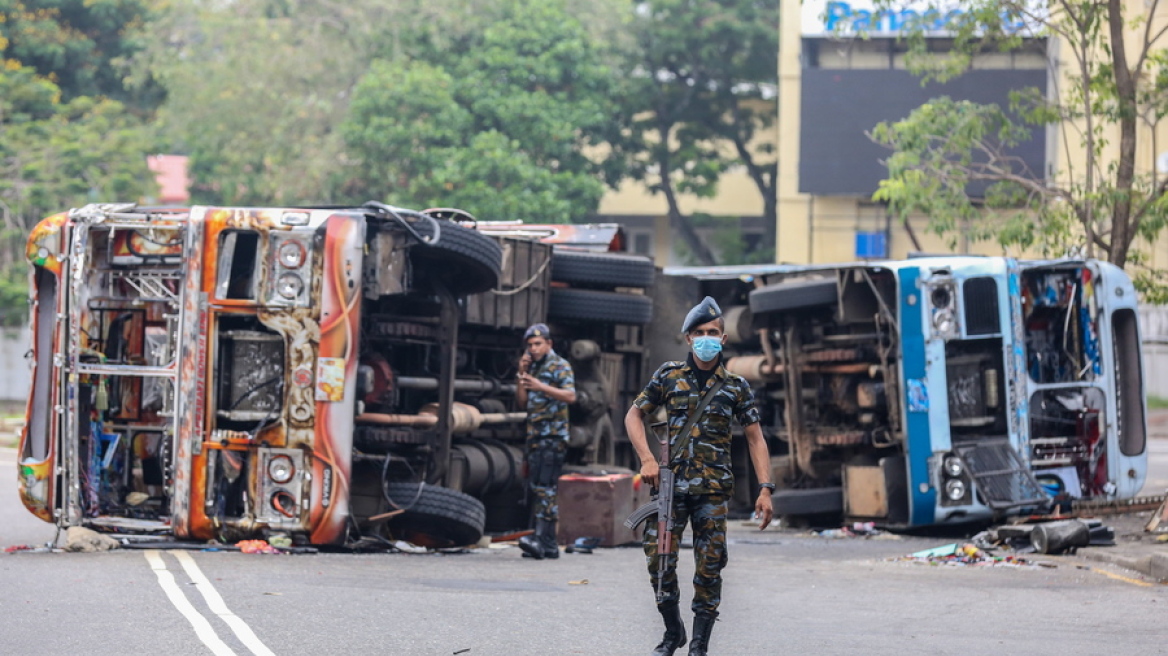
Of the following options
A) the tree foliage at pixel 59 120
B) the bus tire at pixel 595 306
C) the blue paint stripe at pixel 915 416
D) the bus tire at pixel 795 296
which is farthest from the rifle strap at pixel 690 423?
the tree foliage at pixel 59 120

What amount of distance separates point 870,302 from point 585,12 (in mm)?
27266

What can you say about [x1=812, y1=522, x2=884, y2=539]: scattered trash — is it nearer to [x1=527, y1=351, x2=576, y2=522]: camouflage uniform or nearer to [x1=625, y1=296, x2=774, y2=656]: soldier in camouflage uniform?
[x1=527, y1=351, x2=576, y2=522]: camouflage uniform

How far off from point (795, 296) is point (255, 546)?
216 inches

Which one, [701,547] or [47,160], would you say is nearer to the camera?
[701,547]

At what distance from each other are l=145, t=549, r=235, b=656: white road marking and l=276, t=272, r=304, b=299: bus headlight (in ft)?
5.90

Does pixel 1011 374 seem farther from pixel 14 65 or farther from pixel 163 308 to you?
pixel 14 65

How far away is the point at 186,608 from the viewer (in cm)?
823

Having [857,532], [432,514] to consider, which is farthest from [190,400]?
[857,532]

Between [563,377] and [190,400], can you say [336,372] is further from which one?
[563,377]

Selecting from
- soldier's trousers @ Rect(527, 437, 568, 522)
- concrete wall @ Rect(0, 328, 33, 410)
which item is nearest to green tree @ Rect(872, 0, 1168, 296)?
soldier's trousers @ Rect(527, 437, 568, 522)

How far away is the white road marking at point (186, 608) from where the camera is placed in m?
7.18

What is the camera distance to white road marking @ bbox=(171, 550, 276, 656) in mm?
7211

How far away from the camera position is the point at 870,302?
14.4 metres

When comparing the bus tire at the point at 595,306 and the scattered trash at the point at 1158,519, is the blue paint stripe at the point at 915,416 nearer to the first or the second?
the scattered trash at the point at 1158,519
